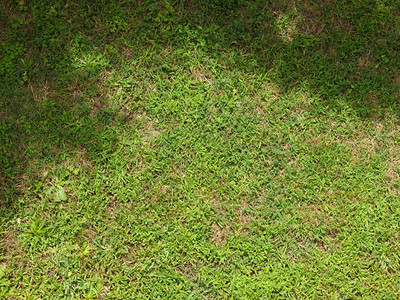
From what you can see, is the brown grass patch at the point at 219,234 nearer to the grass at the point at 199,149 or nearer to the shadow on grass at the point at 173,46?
the grass at the point at 199,149

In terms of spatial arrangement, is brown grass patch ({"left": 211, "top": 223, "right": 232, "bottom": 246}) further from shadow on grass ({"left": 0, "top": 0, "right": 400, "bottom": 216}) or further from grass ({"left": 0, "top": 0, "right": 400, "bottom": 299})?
shadow on grass ({"left": 0, "top": 0, "right": 400, "bottom": 216})

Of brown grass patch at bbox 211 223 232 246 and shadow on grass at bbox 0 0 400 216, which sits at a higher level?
shadow on grass at bbox 0 0 400 216

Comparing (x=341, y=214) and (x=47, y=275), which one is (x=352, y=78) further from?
(x=47, y=275)

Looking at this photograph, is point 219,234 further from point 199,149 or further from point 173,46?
point 173,46

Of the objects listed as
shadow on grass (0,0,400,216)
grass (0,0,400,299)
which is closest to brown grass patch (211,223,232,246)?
grass (0,0,400,299)

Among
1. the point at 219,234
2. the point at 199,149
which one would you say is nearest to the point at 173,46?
the point at 199,149

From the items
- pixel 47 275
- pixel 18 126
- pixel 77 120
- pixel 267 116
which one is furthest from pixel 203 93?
pixel 47 275
